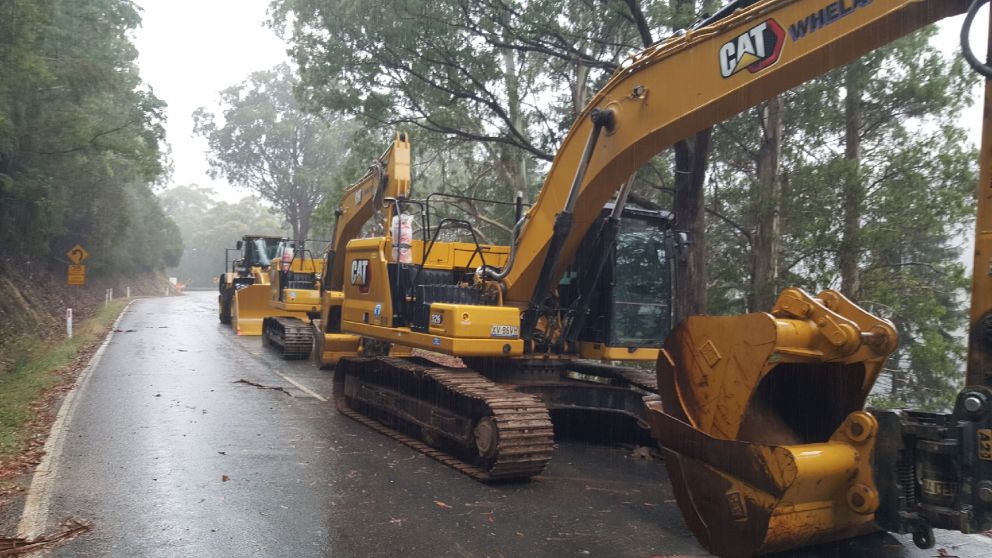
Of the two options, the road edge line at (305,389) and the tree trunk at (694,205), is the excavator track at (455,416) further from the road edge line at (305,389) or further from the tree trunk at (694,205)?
the tree trunk at (694,205)

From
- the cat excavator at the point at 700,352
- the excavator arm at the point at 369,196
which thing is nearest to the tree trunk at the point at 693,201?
the cat excavator at the point at 700,352

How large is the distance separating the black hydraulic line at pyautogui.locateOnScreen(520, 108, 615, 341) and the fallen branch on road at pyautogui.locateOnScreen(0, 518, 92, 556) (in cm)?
418

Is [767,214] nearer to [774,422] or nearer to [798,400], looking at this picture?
[798,400]

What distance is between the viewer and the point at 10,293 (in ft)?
72.6

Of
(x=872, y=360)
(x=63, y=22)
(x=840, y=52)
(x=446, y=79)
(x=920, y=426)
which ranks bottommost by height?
(x=920, y=426)

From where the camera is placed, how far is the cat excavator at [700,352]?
13.2 feet

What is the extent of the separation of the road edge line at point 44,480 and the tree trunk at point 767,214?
Result: 406 inches

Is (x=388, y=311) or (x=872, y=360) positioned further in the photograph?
(x=388, y=311)

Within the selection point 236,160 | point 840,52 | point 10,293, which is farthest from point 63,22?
point 236,160

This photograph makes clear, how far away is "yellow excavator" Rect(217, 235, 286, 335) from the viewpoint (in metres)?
21.3

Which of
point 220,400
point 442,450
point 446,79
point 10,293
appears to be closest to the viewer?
point 442,450

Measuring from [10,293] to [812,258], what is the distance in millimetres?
21921

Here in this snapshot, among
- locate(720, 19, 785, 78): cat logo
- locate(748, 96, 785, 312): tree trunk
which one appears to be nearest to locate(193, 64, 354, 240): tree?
locate(748, 96, 785, 312): tree trunk

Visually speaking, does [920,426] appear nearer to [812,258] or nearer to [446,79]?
[812,258]
